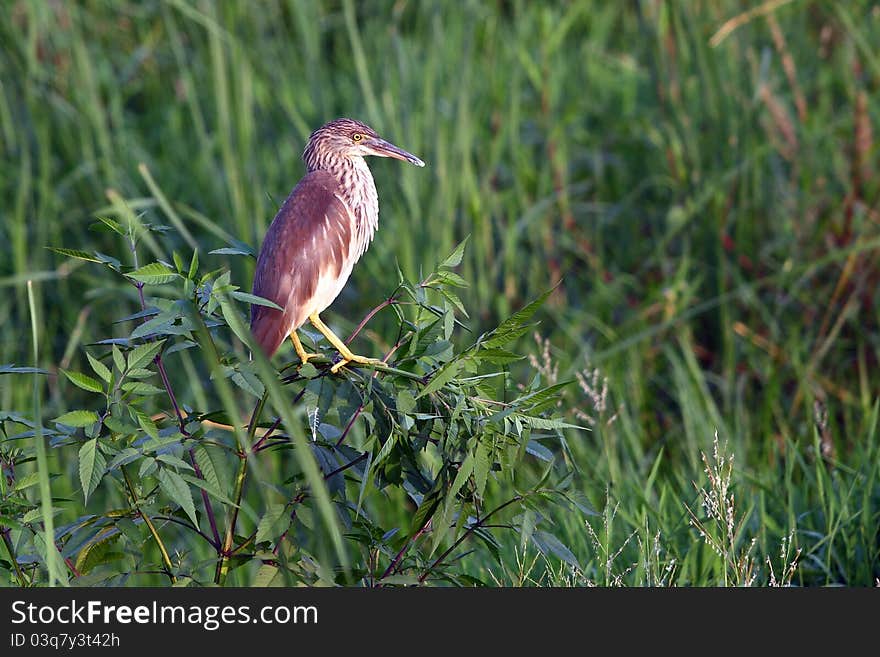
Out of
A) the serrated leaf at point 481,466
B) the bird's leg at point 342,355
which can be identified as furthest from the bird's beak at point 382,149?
the serrated leaf at point 481,466

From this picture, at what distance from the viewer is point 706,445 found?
3475 mm

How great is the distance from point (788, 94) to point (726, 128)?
746 millimetres

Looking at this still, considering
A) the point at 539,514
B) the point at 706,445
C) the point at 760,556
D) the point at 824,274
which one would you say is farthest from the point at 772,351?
the point at 539,514

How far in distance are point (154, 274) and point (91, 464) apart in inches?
12.7

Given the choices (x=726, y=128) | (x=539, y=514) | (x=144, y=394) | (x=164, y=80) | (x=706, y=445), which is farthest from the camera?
(x=164, y=80)

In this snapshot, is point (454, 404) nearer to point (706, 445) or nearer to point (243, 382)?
point (243, 382)

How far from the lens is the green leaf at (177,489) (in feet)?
5.93

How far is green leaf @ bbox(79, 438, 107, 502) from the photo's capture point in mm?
1817

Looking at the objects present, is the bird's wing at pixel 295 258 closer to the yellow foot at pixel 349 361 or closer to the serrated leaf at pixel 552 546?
the yellow foot at pixel 349 361

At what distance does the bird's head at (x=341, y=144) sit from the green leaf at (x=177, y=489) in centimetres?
86

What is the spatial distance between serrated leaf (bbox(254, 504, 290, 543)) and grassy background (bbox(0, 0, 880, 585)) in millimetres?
1515

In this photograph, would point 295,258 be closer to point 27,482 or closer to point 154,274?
point 154,274

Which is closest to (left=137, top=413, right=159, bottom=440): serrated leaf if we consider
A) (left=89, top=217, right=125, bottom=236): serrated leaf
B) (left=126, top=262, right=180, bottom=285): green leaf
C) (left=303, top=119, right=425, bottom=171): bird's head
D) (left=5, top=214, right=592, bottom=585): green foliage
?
(left=5, top=214, right=592, bottom=585): green foliage

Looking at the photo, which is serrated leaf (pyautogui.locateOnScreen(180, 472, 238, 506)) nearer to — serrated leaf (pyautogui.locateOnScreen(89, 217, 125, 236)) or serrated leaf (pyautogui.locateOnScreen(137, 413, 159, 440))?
serrated leaf (pyautogui.locateOnScreen(137, 413, 159, 440))
